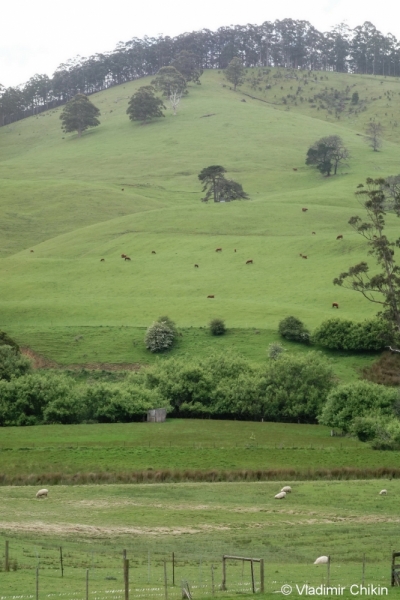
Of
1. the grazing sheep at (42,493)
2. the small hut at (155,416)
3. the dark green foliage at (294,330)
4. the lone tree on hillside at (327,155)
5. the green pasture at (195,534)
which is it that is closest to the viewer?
the green pasture at (195,534)

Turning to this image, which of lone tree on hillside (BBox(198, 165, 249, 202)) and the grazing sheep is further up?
lone tree on hillside (BBox(198, 165, 249, 202))

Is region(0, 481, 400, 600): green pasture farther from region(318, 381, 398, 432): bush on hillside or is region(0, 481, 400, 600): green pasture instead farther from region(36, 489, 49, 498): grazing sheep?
region(318, 381, 398, 432): bush on hillside

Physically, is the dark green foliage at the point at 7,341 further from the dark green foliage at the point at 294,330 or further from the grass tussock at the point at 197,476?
the grass tussock at the point at 197,476

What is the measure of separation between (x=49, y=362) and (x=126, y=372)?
7.54 metres

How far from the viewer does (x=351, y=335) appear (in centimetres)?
8194

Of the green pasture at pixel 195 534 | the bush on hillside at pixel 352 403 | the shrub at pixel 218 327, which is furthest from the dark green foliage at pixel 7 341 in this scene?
→ the green pasture at pixel 195 534

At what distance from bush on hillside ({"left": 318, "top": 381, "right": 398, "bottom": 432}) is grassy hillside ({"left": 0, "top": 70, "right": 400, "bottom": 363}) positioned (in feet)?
60.2

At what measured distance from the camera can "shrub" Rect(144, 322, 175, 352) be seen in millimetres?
83562

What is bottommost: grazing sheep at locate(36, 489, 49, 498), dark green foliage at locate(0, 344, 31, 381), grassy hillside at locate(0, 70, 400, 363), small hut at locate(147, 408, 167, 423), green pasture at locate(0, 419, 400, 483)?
small hut at locate(147, 408, 167, 423)

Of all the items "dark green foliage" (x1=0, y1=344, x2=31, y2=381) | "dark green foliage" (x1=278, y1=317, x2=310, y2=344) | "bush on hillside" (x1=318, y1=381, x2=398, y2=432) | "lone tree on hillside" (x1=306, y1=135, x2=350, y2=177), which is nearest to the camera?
"bush on hillside" (x1=318, y1=381, x2=398, y2=432)

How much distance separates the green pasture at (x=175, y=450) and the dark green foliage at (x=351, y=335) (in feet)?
47.7

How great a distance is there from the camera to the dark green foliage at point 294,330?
83.5 m

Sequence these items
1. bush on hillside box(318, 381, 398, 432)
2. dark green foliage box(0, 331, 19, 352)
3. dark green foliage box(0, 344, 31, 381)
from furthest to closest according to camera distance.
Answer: dark green foliage box(0, 331, 19, 352), dark green foliage box(0, 344, 31, 381), bush on hillside box(318, 381, 398, 432)

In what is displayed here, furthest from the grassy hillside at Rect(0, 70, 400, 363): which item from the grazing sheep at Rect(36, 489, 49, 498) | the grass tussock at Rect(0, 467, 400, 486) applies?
the grazing sheep at Rect(36, 489, 49, 498)
